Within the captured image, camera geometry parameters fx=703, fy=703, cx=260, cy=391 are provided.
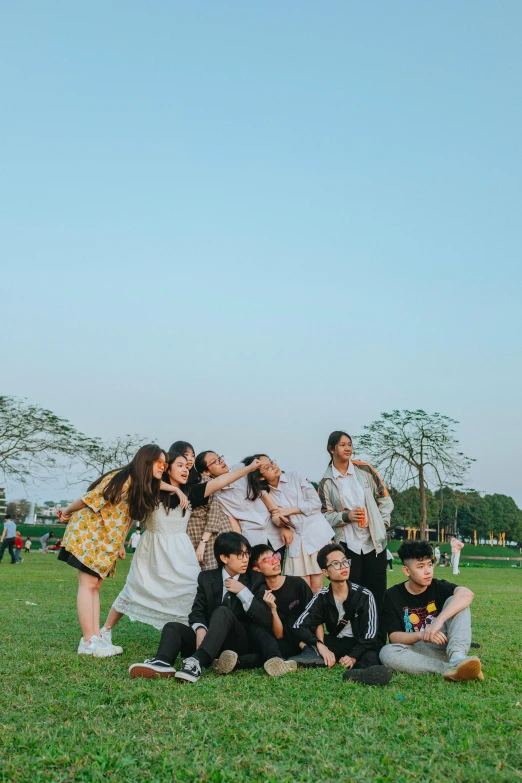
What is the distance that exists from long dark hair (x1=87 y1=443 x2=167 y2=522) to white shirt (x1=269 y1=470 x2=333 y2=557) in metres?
1.50

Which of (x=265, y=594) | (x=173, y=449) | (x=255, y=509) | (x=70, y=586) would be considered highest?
(x=173, y=449)

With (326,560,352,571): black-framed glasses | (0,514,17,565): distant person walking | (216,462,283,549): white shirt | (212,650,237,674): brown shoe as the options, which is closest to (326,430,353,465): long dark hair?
(216,462,283,549): white shirt

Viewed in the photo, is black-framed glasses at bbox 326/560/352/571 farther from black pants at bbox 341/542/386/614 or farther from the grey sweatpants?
black pants at bbox 341/542/386/614

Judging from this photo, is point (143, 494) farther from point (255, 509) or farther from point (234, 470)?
point (255, 509)

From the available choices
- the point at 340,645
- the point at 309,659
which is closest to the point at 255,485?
the point at 340,645

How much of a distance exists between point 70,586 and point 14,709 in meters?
10.1

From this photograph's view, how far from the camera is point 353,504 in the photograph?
650cm

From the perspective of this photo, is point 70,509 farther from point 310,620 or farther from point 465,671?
point 465,671

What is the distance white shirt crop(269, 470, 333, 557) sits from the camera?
6.66 meters

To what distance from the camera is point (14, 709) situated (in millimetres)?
3594

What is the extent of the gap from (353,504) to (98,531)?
2.31 m

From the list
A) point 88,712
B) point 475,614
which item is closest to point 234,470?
point 88,712

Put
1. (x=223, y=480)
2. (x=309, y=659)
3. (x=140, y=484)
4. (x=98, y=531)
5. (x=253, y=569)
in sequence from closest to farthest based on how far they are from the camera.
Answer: (x=309, y=659), (x=253, y=569), (x=140, y=484), (x=98, y=531), (x=223, y=480)

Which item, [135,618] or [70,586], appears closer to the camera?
[135,618]
